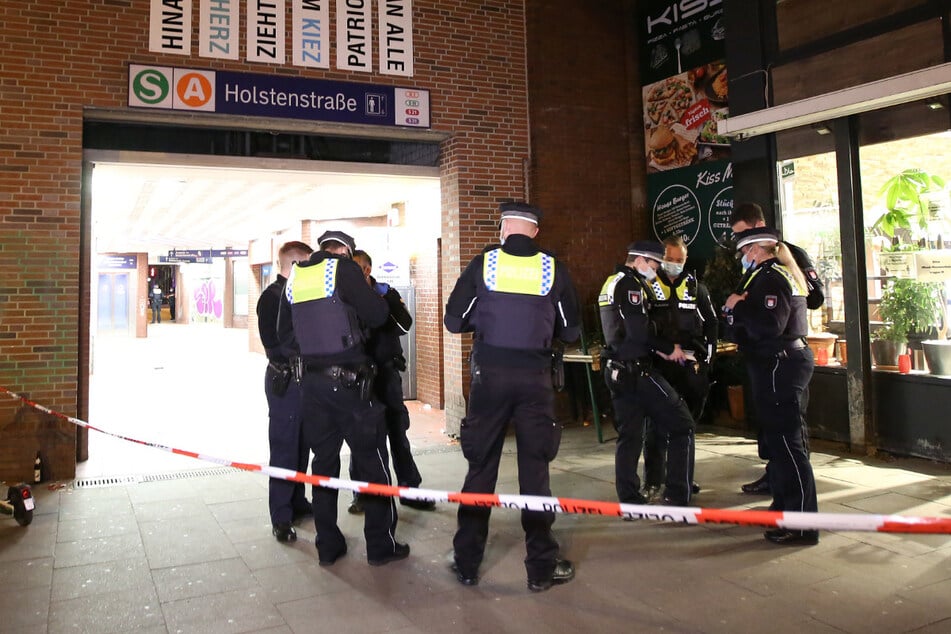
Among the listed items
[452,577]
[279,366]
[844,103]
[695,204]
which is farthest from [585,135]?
[452,577]

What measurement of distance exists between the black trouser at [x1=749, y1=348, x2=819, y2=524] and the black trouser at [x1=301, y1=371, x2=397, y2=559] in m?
2.41

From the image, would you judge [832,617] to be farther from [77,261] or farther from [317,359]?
[77,261]

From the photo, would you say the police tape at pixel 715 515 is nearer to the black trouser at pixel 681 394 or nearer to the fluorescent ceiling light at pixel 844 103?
the black trouser at pixel 681 394

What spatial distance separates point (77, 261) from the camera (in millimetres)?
6543

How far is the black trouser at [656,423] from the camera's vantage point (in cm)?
489

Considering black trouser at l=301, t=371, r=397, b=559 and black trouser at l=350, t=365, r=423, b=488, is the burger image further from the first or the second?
black trouser at l=301, t=371, r=397, b=559

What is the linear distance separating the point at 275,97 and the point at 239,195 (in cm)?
598

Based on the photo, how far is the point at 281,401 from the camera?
4957 mm

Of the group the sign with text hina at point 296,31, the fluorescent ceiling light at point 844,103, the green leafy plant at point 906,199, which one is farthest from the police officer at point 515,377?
the sign with text hina at point 296,31

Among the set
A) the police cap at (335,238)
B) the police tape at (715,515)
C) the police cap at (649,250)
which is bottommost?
the police tape at (715,515)

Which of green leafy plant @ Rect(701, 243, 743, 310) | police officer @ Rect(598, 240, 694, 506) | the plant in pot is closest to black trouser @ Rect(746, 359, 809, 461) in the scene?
police officer @ Rect(598, 240, 694, 506)

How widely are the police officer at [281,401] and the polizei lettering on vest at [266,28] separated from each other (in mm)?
3326

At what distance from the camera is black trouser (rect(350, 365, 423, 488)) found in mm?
5334

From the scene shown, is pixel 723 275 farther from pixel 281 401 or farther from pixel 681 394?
pixel 281 401
